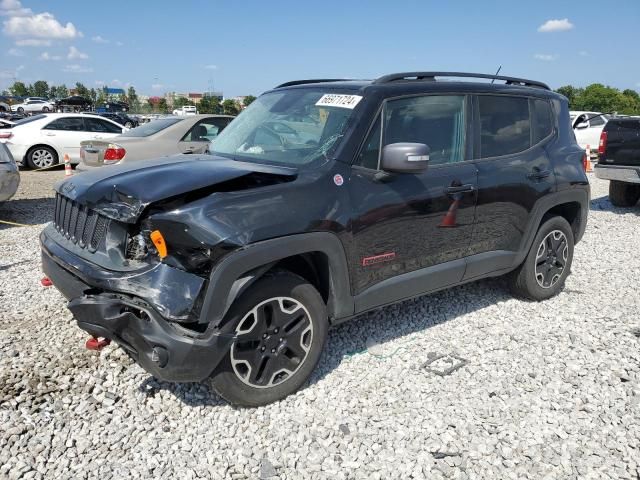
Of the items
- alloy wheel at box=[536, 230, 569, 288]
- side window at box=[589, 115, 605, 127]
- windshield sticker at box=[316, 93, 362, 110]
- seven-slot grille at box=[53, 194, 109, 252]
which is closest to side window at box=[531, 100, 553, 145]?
alloy wheel at box=[536, 230, 569, 288]

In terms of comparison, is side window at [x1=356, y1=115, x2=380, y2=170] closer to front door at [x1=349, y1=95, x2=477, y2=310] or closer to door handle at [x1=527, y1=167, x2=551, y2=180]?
front door at [x1=349, y1=95, x2=477, y2=310]

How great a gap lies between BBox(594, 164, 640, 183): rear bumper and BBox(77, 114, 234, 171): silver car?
6796 millimetres

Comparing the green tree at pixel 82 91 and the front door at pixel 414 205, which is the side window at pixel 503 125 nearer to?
the front door at pixel 414 205

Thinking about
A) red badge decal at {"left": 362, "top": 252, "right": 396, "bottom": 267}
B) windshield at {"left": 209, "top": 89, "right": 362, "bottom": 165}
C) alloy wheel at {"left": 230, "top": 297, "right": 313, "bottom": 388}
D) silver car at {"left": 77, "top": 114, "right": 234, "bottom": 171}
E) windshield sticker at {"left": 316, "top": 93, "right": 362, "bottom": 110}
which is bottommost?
alloy wheel at {"left": 230, "top": 297, "right": 313, "bottom": 388}

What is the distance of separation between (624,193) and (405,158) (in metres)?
8.55

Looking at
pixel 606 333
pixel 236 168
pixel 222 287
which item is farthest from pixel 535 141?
pixel 222 287

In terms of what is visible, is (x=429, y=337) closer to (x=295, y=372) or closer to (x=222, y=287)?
(x=295, y=372)

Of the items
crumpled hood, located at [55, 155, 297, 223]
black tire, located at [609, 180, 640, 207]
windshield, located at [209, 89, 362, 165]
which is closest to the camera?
A: crumpled hood, located at [55, 155, 297, 223]

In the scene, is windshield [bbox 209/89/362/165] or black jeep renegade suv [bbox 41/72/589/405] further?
windshield [bbox 209/89/362/165]

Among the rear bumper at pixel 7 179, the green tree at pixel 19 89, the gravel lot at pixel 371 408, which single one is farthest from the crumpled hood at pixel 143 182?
the green tree at pixel 19 89

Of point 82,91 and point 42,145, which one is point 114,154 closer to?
point 42,145

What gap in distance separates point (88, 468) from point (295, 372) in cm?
121

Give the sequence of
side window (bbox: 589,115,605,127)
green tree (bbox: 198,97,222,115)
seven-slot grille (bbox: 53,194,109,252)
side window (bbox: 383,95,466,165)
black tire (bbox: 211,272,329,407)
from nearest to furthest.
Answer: black tire (bbox: 211,272,329,407) < seven-slot grille (bbox: 53,194,109,252) < side window (bbox: 383,95,466,165) < side window (bbox: 589,115,605,127) < green tree (bbox: 198,97,222,115)

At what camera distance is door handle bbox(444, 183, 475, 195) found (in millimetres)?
3816
